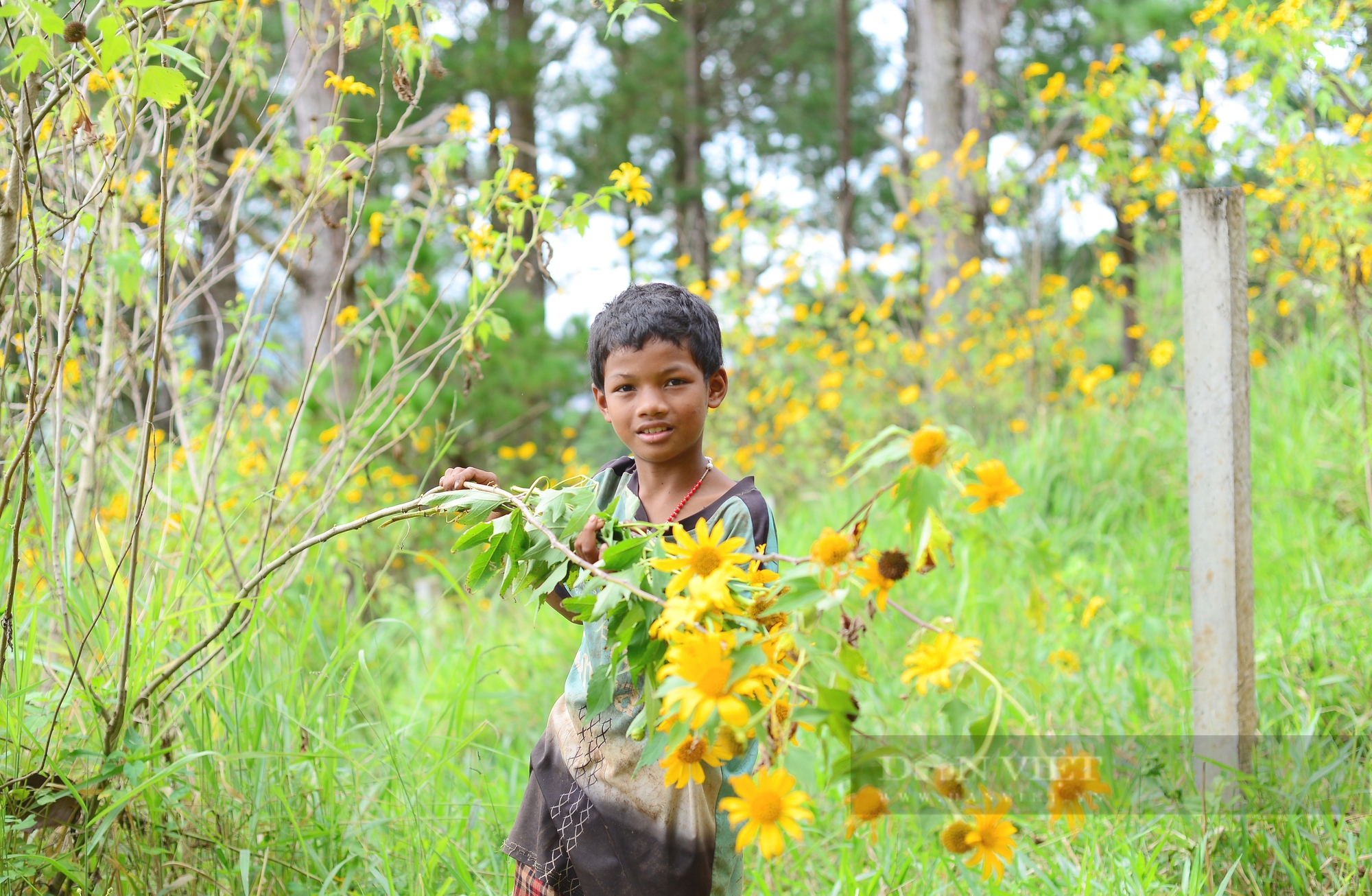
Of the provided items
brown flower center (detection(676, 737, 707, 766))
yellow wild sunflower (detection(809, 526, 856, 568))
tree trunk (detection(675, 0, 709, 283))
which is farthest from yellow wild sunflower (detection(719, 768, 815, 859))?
tree trunk (detection(675, 0, 709, 283))

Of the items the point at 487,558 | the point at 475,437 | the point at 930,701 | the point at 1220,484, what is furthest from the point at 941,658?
the point at 475,437

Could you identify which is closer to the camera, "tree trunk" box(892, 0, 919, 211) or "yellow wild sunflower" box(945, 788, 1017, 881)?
"yellow wild sunflower" box(945, 788, 1017, 881)

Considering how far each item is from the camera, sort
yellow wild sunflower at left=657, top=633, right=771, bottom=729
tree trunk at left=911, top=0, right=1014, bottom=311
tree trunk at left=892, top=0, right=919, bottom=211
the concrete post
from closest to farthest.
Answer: yellow wild sunflower at left=657, top=633, right=771, bottom=729 → the concrete post → tree trunk at left=911, top=0, right=1014, bottom=311 → tree trunk at left=892, top=0, right=919, bottom=211

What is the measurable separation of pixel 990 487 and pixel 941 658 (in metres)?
0.17

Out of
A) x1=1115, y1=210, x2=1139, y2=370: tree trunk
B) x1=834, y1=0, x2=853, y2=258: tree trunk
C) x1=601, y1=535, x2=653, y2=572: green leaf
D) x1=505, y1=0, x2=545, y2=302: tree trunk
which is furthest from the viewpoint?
x1=834, y1=0, x2=853, y2=258: tree trunk

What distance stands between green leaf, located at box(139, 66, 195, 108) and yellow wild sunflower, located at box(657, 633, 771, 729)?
899 millimetres

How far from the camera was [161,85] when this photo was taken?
1164 mm

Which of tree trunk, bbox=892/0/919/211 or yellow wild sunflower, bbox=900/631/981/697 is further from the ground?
tree trunk, bbox=892/0/919/211

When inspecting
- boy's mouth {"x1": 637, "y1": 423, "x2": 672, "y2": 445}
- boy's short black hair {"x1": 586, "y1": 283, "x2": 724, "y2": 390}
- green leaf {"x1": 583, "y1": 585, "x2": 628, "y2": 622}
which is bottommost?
green leaf {"x1": 583, "y1": 585, "x2": 628, "y2": 622}

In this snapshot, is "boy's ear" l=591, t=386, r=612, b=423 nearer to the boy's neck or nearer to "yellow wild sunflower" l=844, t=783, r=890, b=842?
the boy's neck

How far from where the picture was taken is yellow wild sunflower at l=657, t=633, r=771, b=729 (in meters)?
0.87

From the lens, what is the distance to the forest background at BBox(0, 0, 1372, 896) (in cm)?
163

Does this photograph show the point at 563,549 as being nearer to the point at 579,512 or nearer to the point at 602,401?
the point at 579,512

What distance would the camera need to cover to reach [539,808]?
1.48 m
